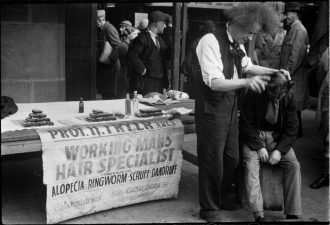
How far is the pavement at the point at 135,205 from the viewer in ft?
14.1

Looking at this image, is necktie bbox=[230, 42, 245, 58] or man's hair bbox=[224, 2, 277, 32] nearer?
man's hair bbox=[224, 2, 277, 32]

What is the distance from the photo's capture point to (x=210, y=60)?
12.9ft

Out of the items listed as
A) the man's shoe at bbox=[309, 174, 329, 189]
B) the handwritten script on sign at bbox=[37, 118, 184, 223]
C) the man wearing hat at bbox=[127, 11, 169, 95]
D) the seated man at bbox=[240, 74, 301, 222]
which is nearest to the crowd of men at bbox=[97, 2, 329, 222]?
the seated man at bbox=[240, 74, 301, 222]

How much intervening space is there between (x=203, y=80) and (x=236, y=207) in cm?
133

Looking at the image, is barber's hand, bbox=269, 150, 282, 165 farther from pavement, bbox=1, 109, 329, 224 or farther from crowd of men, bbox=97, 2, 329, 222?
pavement, bbox=1, 109, 329, 224

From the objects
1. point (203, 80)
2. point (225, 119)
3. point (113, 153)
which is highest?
point (203, 80)

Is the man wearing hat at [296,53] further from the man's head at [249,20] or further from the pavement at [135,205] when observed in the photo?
the man's head at [249,20]

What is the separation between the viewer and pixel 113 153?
4215mm

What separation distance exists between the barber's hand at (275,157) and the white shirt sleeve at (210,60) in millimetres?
851

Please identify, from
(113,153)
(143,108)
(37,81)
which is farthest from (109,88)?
(113,153)

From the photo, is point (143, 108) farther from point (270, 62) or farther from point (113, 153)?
point (270, 62)

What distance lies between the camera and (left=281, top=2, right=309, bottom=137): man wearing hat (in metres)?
6.30

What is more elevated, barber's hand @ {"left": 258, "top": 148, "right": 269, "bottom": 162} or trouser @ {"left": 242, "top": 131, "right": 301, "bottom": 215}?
barber's hand @ {"left": 258, "top": 148, "right": 269, "bottom": 162}

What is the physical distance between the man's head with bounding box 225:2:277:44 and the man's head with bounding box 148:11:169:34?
250cm
